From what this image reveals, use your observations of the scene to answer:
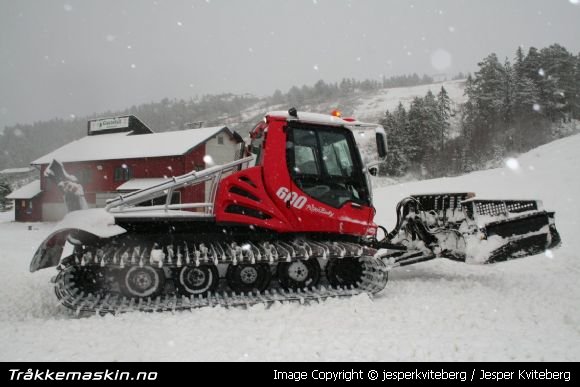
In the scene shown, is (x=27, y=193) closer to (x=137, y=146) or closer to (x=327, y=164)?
(x=137, y=146)

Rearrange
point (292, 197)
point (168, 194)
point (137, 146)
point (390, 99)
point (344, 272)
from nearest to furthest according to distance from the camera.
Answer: point (292, 197), point (344, 272), point (168, 194), point (137, 146), point (390, 99)

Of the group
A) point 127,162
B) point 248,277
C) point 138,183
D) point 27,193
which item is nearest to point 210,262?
point 248,277

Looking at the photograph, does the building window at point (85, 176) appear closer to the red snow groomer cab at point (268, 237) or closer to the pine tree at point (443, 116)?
the red snow groomer cab at point (268, 237)

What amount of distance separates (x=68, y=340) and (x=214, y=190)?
3.42 meters

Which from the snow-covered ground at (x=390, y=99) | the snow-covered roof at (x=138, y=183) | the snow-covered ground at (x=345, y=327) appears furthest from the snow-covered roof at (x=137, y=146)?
the snow-covered ground at (x=390, y=99)

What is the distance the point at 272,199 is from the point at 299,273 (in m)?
1.27

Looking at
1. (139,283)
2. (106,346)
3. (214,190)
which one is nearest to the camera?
(106,346)

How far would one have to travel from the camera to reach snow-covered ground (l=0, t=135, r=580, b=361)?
4203 mm

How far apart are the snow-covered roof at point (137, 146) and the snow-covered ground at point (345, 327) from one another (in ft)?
77.9

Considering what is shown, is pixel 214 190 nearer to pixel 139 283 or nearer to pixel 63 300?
pixel 139 283

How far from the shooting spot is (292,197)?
6.33 meters

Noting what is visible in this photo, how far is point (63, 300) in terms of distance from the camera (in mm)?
5469

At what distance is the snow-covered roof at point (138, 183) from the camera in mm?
29203

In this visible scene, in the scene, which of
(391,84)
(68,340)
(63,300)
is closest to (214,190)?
(63,300)
